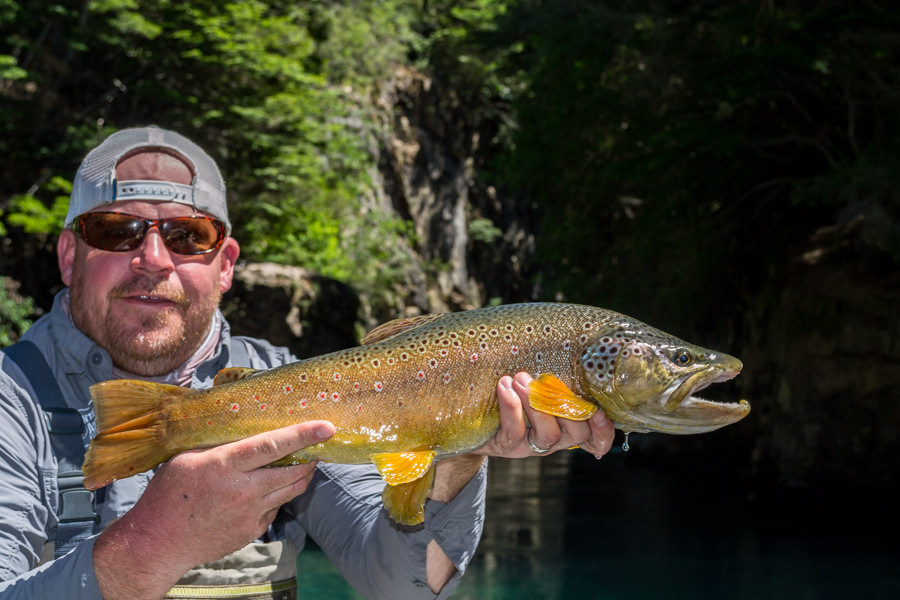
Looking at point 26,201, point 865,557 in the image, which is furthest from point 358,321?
point 865,557

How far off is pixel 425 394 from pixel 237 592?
108 centimetres

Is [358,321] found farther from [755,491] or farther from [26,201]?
[755,491]

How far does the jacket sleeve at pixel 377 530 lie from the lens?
2920 millimetres

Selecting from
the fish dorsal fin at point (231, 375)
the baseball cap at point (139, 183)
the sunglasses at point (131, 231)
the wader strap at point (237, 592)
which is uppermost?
the baseball cap at point (139, 183)

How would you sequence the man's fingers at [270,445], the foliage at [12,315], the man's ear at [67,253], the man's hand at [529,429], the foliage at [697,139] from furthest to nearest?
1. the foliage at [12,315]
2. the foliage at [697,139]
3. the man's ear at [67,253]
4. the man's hand at [529,429]
5. the man's fingers at [270,445]

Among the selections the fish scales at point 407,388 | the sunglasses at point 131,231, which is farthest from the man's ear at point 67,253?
the fish scales at point 407,388

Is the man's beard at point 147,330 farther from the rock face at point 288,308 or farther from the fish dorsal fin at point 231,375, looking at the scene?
the rock face at point 288,308

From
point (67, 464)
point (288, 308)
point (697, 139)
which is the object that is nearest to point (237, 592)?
point (67, 464)

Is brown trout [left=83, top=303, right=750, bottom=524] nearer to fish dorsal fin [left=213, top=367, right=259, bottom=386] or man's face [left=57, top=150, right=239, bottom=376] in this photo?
fish dorsal fin [left=213, top=367, right=259, bottom=386]

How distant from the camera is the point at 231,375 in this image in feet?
8.45

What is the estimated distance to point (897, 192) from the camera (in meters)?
11.1

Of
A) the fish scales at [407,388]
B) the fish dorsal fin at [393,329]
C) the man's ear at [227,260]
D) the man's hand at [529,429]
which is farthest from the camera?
the man's ear at [227,260]

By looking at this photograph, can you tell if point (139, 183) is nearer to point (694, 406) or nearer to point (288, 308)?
point (694, 406)

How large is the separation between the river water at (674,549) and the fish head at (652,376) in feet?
28.4
